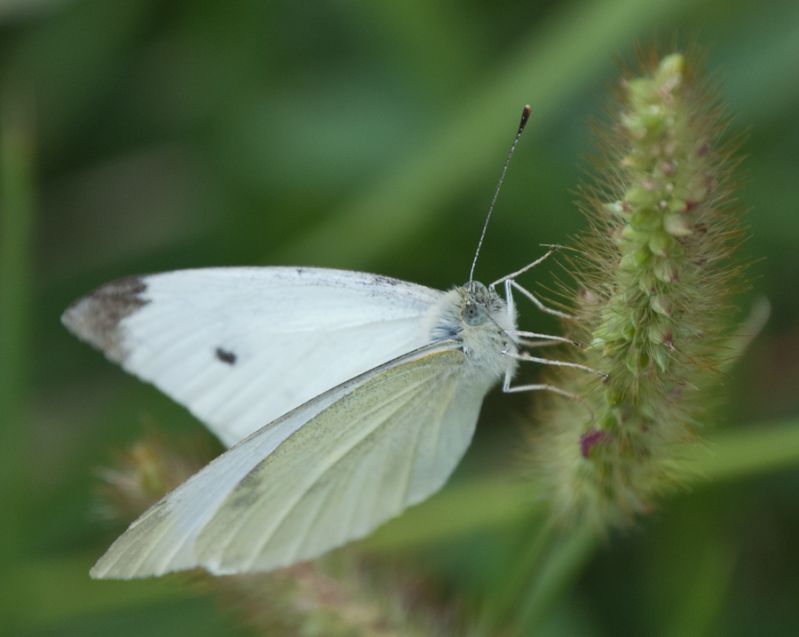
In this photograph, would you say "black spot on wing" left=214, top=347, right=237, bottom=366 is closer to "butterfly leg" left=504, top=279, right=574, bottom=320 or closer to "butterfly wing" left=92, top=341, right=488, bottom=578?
"butterfly wing" left=92, top=341, right=488, bottom=578

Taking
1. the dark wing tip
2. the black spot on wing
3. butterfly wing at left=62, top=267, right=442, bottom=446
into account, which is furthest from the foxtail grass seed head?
the dark wing tip

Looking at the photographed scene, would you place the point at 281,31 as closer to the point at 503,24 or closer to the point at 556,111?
the point at 503,24

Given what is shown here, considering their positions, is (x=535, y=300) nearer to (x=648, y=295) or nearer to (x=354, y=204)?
(x=648, y=295)

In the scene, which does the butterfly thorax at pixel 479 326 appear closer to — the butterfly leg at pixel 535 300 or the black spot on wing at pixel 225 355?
the butterfly leg at pixel 535 300

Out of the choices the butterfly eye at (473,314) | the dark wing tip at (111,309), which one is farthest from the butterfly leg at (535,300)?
the dark wing tip at (111,309)

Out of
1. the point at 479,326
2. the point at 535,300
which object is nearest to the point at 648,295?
the point at 535,300

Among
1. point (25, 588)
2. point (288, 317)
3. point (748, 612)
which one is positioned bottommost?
point (748, 612)

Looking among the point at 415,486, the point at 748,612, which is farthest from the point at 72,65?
the point at 748,612
